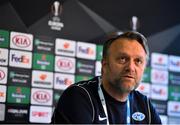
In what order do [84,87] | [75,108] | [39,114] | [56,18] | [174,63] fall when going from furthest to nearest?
1. [174,63]
2. [56,18]
3. [39,114]
4. [84,87]
5. [75,108]

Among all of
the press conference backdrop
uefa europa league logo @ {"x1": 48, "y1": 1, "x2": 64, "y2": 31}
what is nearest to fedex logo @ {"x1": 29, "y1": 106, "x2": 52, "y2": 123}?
the press conference backdrop

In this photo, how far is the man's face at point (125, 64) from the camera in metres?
1.45

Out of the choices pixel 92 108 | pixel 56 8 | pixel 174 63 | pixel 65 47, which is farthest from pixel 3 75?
pixel 174 63

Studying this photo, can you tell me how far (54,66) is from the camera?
2541mm

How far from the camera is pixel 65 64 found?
2576 mm

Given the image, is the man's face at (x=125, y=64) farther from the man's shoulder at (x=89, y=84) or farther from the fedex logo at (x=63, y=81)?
the fedex logo at (x=63, y=81)

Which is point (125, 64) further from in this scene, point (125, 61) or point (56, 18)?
point (56, 18)

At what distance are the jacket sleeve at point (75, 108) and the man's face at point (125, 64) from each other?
0.45 feet

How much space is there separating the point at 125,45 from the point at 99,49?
123 cm

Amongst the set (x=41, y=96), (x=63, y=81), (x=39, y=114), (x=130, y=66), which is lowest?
(x=39, y=114)

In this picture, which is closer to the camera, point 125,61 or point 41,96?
point 125,61

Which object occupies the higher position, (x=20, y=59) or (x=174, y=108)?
(x=20, y=59)

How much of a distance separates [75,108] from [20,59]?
115cm

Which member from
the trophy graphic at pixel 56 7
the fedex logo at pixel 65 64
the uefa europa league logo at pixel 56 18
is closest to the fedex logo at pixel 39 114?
the fedex logo at pixel 65 64
